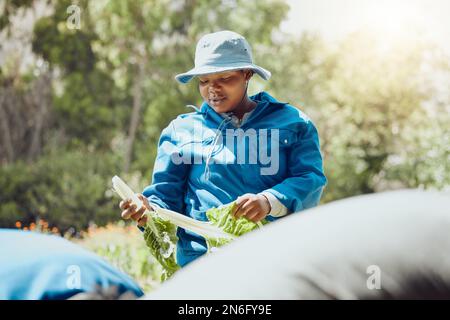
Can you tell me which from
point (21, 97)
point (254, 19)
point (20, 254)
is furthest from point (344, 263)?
point (21, 97)

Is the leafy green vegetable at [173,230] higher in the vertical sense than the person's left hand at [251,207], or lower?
lower

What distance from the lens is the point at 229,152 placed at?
270 centimetres

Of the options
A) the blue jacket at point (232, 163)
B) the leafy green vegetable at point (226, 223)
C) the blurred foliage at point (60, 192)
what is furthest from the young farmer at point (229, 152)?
the blurred foliage at point (60, 192)

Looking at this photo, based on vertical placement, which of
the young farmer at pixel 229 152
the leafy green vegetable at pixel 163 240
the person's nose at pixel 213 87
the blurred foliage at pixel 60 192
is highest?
the person's nose at pixel 213 87

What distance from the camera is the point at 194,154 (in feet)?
9.10

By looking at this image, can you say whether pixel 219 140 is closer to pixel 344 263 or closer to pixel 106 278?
pixel 106 278

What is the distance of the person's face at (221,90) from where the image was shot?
274 cm

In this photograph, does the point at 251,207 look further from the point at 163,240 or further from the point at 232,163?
the point at 163,240

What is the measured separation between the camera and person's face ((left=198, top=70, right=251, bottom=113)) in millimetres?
2738

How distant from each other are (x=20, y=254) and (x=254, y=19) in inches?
482

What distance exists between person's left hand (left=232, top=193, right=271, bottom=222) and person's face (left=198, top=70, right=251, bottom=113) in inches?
16.8

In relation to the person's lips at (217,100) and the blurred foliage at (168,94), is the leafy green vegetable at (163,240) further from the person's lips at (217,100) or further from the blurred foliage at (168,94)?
the blurred foliage at (168,94)

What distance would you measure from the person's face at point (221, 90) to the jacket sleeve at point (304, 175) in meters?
0.28

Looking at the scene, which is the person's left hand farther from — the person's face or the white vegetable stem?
the person's face
